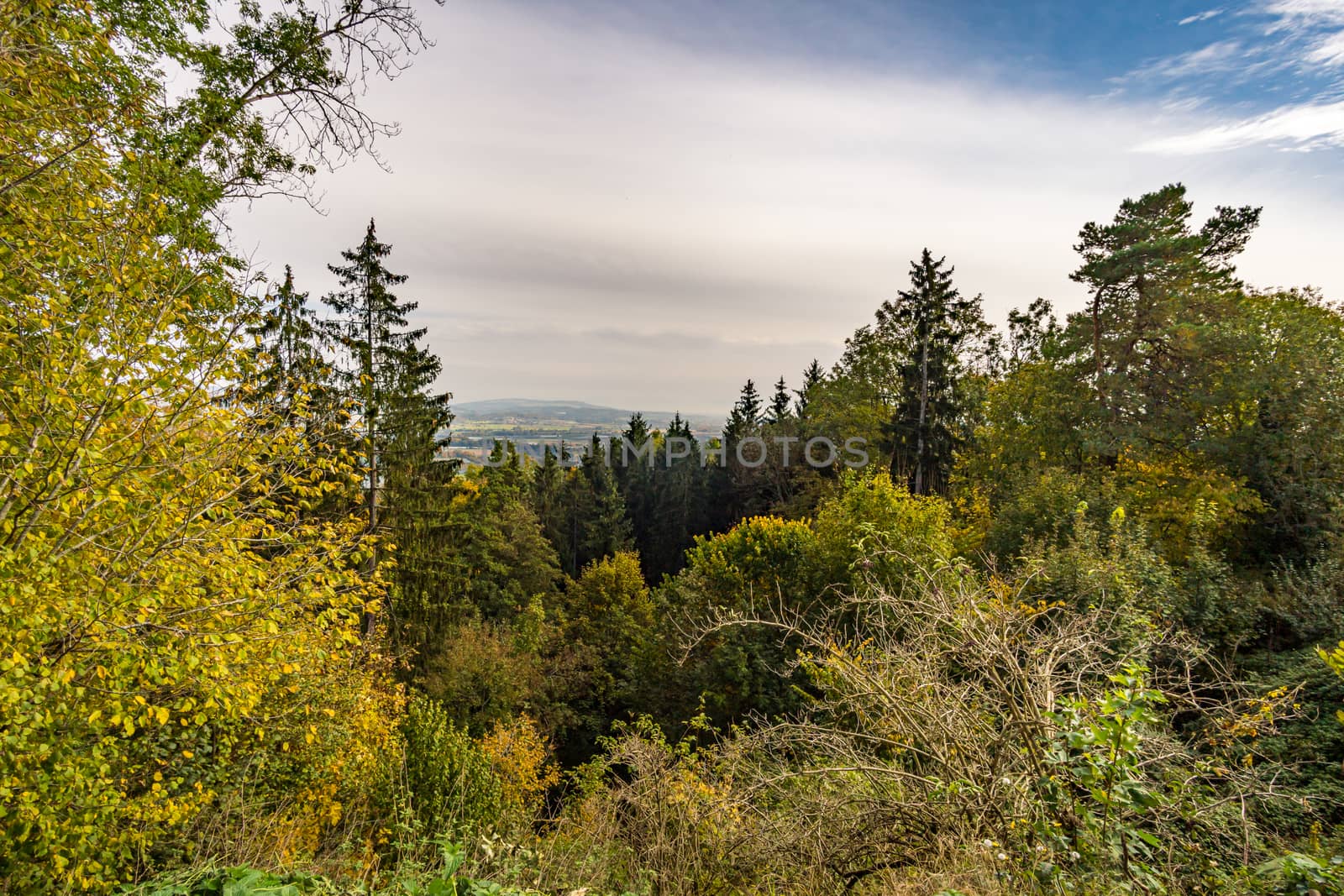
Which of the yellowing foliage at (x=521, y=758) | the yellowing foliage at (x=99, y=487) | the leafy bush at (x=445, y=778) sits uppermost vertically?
the yellowing foliage at (x=99, y=487)

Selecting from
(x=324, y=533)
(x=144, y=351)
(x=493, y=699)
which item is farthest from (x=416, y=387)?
(x=144, y=351)

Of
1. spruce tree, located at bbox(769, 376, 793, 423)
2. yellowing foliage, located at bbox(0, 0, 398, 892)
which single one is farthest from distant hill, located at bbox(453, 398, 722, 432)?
yellowing foliage, located at bbox(0, 0, 398, 892)

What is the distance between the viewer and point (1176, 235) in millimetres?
15664

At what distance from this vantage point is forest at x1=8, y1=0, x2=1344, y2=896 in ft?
11.1

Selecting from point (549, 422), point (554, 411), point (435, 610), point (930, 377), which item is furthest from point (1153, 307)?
point (554, 411)

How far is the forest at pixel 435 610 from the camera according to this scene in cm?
340

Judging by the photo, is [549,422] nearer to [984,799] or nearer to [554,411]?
[554,411]

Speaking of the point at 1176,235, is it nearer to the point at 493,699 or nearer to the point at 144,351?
the point at 144,351

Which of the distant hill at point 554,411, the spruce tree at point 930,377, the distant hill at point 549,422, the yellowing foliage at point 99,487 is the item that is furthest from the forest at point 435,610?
the distant hill at point 554,411

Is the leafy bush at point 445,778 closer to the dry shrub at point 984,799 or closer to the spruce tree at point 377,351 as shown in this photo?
the dry shrub at point 984,799

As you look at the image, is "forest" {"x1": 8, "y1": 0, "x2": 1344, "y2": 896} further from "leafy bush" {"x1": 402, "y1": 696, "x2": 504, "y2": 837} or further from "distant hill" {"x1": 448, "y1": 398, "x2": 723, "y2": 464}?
"distant hill" {"x1": 448, "y1": 398, "x2": 723, "y2": 464}

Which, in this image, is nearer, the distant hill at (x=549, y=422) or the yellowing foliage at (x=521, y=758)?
the yellowing foliage at (x=521, y=758)

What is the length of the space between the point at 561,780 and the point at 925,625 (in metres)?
16.3

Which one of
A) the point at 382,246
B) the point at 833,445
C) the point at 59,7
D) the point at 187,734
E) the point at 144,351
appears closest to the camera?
the point at 144,351
